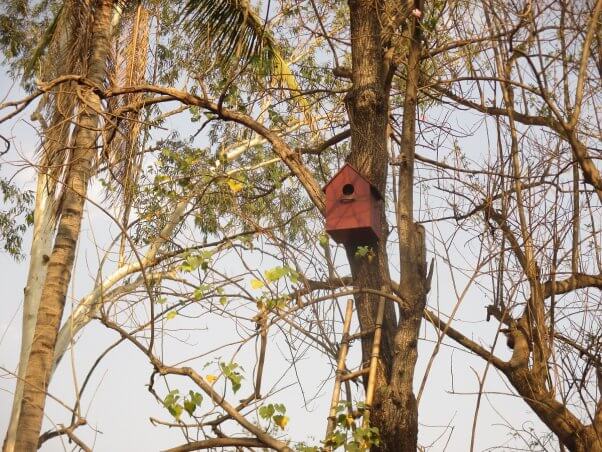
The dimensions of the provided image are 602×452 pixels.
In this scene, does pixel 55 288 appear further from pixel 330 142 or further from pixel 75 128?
pixel 330 142

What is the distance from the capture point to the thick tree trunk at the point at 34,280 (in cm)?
1044

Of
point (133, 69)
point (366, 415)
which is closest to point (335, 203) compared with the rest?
point (366, 415)

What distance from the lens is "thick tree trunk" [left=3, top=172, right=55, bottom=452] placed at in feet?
34.2

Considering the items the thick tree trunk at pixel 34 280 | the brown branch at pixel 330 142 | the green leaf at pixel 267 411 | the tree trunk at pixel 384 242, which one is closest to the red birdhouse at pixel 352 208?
the tree trunk at pixel 384 242

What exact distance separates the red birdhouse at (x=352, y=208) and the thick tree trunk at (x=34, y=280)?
7022 millimetres

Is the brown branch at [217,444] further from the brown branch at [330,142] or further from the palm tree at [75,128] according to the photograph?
the palm tree at [75,128]

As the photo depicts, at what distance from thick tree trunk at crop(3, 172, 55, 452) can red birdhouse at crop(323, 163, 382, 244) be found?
702 cm

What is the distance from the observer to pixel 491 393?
3.34 m

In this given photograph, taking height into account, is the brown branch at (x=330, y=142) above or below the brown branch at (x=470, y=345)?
above

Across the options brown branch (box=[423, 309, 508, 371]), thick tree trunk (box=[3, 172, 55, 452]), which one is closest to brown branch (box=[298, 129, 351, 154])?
brown branch (box=[423, 309, 508, 371])

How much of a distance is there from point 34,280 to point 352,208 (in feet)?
27.4

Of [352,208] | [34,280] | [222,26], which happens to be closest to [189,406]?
[352,208]

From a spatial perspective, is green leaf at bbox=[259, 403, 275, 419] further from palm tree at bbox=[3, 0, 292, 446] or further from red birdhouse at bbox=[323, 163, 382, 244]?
palm tree at bbox=[3, 0, 292, 446]

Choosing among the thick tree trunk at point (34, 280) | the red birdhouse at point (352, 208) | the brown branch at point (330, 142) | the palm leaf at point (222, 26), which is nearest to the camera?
the red birdhouse at point (352, 208)
